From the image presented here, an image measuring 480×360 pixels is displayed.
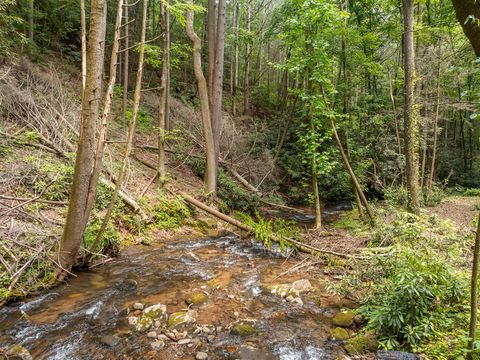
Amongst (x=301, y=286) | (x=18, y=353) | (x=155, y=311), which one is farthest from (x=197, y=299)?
(x=18, y=353)

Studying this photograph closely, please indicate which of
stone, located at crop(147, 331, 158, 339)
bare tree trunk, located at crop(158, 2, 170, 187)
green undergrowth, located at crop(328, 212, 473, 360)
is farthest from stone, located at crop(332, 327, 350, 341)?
bare tree trunk, located at crop(158, 2, 170, 187)

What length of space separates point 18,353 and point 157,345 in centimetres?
150

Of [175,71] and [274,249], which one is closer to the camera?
[274,249]

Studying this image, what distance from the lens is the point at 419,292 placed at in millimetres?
3676

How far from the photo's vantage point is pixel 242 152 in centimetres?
1480

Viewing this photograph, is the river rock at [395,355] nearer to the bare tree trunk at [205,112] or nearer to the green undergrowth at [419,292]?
the green undergrowth at [419,292]

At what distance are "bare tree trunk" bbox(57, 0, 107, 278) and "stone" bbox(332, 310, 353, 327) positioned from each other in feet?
13.7

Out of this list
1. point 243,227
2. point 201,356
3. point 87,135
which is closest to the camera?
point 201,356

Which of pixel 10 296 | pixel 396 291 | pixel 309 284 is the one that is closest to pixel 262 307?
pixel 309 284

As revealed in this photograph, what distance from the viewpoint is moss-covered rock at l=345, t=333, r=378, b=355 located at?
364 cm

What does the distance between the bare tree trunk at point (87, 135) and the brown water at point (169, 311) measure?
870 millimetres

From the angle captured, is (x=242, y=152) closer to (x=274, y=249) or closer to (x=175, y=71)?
(x=274, y=249)

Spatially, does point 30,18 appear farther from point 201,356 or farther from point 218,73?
point 201,356

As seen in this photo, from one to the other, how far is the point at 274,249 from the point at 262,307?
2.87 meters
